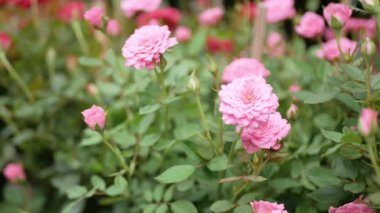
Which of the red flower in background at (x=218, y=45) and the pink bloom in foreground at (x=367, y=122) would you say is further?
the red flower in background at (x=218, y=45)

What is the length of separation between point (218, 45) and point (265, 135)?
781 mm

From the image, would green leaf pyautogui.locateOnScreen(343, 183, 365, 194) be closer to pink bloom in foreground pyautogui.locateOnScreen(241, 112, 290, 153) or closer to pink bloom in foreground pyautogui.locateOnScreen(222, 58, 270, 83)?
pink bloom in foreground pyautogui.locateOnScreen(241, 112, 290, 153)

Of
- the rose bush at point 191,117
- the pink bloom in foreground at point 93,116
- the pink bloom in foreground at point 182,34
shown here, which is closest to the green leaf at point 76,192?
the rose bush at point 191,117

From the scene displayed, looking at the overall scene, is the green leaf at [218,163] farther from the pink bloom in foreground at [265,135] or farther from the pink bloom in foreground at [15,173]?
the pink bloom in foreground at [15,173]

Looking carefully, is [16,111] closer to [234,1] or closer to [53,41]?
[53,41]

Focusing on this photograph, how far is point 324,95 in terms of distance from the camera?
78 cm

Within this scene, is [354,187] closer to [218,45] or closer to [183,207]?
[183,207]

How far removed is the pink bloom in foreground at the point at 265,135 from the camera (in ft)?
2.33

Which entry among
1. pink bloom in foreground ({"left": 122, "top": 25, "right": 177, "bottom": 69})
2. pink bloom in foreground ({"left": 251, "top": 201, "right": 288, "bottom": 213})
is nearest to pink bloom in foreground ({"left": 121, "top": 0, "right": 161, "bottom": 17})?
pink bloom in foreground ({"left": 122, "top": 25, "right": 177, "bottom": 69})

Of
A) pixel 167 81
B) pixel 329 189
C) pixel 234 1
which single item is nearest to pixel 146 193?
pixel 167 81

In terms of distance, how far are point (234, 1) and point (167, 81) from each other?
112 centimetres

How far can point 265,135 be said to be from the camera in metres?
0.71

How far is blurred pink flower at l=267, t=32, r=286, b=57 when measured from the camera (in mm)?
1390

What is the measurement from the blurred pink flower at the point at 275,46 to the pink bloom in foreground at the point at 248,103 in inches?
27.2
